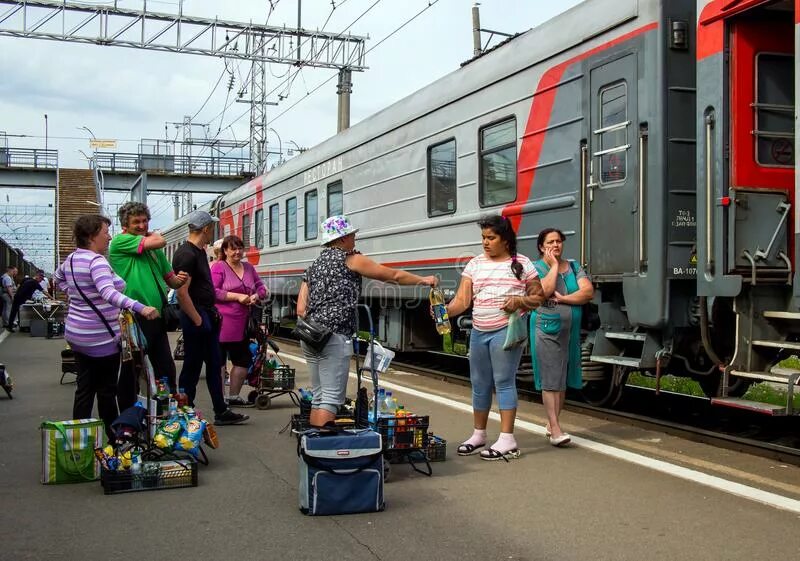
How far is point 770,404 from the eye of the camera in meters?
6.16

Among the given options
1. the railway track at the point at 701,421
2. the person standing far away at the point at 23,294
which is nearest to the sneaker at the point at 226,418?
the railway track at the point at 701,421

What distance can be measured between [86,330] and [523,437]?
3487 mm

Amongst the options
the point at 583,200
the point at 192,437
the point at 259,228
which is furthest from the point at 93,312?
the point at 259,228

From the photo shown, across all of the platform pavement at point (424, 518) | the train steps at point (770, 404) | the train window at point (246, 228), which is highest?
the train window at point (246, 228)

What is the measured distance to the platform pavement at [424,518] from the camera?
14.3 feet

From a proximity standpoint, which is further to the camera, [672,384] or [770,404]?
[672,384]

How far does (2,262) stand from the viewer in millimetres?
27766

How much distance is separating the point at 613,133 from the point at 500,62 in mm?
2093

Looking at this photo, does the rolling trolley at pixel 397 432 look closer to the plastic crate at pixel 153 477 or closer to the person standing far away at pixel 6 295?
the plastic crate at pixel 153 477

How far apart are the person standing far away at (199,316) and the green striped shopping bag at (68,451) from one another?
167 cm

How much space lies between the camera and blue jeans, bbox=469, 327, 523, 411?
20.9 ft

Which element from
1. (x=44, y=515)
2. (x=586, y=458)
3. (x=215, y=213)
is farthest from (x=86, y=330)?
(x=215, y=213)

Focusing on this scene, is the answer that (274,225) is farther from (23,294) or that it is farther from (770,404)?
(770,404)

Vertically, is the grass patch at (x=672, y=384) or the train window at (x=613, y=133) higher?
the train window at (x=613, y=133)
